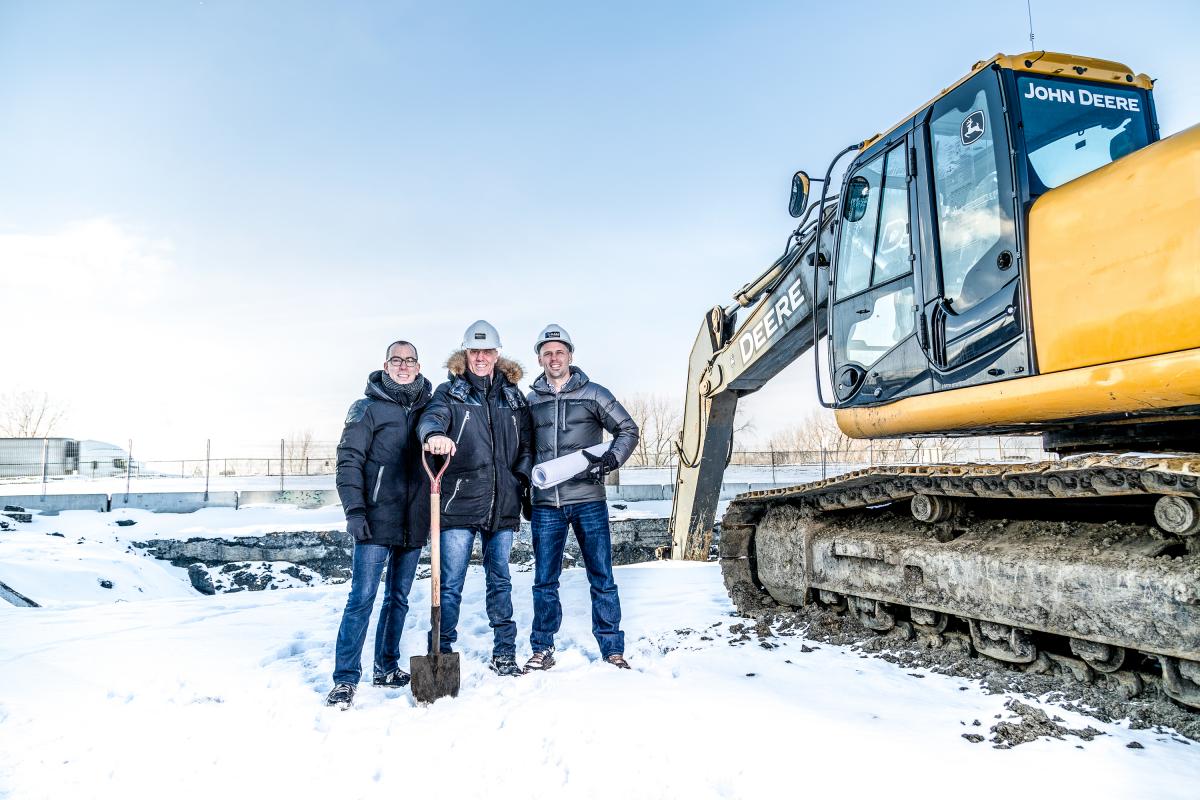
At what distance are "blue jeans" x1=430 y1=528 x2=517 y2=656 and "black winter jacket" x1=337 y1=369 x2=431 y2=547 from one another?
0.59 feet

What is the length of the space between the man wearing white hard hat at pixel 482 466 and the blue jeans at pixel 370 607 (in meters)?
0.24

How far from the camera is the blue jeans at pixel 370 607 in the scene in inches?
158

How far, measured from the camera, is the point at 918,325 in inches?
157

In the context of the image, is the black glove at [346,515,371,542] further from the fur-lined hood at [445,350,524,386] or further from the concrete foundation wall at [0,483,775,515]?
the concrete foundation wall at [0,483,775,515]

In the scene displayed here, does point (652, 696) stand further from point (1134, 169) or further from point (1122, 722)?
point (1134, 169)

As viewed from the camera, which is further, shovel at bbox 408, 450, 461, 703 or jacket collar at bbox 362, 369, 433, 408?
jacket collar at bbox 362, 369, 433, 408

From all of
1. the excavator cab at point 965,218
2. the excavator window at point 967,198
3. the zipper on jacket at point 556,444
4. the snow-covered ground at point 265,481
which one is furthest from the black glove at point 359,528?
the snow-covered ground at point 265,481

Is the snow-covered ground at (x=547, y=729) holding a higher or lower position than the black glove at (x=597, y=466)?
lower

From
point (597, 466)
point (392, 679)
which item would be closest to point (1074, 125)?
point (597, 466)

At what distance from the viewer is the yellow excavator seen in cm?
293

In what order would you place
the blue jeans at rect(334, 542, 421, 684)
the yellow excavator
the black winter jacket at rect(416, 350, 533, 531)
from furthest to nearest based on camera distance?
the black winter jacket at rect(416, 350, 533, 531)
the blue jeans at rect(334, 542, 421, 684)
the yellow excavator

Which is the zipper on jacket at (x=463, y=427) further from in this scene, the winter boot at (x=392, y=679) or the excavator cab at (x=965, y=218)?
the excavator cab at (x=965, y=218)

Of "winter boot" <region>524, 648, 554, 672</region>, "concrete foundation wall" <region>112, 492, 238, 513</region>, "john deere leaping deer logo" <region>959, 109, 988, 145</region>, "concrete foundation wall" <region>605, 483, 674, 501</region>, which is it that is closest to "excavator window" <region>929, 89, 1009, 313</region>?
"john deere leaping deer logo" <region>959, 109, 988, 145</region>

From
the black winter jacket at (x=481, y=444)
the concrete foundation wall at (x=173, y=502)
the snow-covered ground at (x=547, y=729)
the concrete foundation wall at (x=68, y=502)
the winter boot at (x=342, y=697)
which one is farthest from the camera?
the concrete foundation wall at (x=173, y=502)
